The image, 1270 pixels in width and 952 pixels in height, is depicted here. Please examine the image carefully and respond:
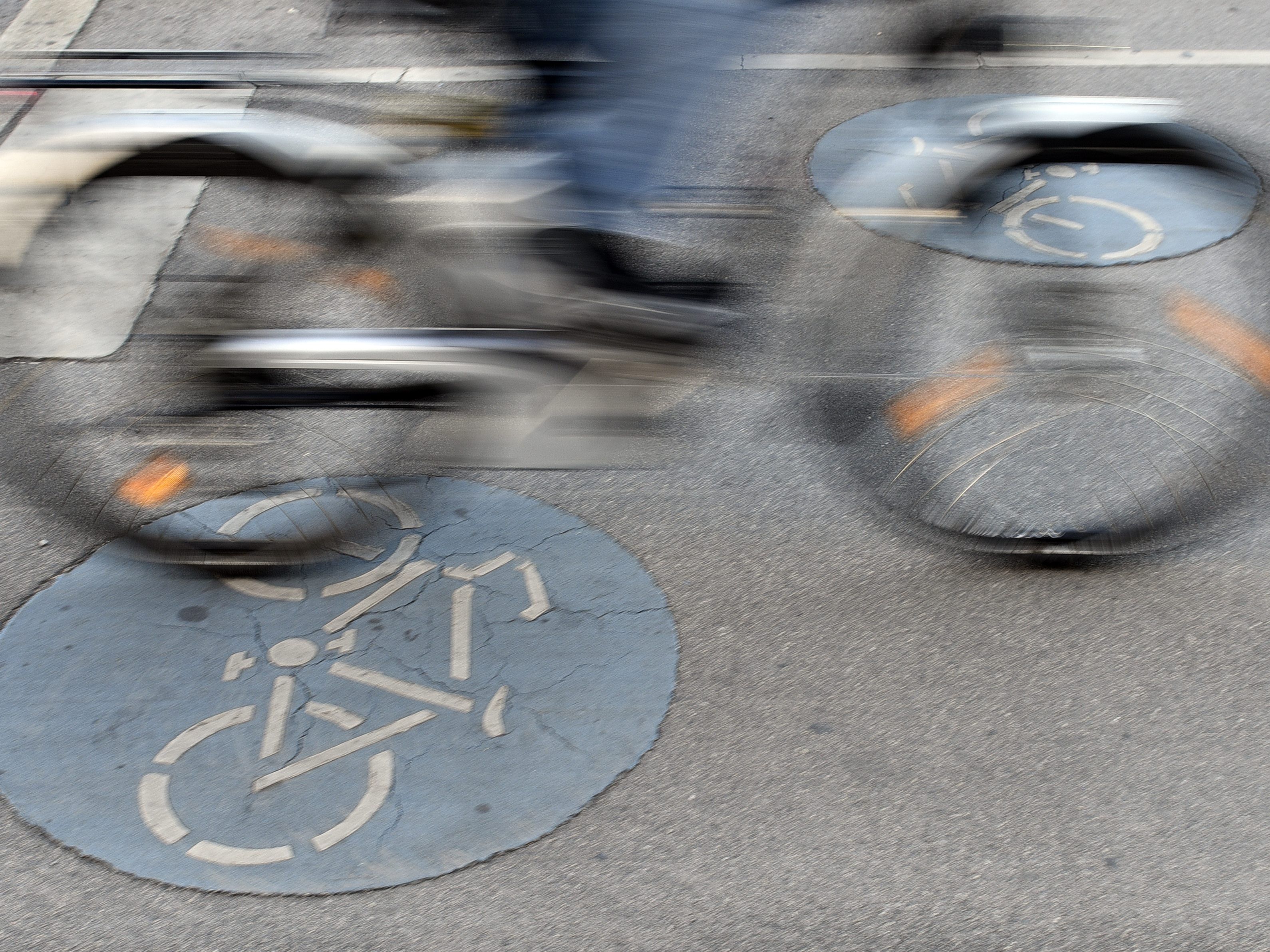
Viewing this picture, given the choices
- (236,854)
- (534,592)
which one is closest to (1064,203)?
(534,592)

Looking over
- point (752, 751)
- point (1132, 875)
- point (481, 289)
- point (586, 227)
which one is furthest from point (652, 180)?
point (1132, 875)

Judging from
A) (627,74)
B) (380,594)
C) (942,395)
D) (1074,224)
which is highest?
(627,74)

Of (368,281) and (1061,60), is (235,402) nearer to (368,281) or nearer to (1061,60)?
(368,281)

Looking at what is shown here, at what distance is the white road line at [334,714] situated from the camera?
312 centimetres

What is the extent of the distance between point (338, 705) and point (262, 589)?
53 centimetres

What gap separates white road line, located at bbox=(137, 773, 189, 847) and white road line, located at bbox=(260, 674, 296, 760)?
0.75 feet

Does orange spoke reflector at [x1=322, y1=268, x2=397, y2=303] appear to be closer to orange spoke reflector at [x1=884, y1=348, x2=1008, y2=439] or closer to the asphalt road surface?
the asphalt road surface

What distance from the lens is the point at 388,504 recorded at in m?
3.79

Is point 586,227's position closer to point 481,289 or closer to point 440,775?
point 481,289

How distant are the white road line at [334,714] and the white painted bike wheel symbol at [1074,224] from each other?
3.16m

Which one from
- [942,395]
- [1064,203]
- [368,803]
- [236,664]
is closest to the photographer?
[368,803]

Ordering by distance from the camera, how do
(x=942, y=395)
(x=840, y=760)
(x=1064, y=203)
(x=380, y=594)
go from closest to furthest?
(x=840, y=760)
(x=380, y=594)
(x=942, y=395)
(x=1064, y=203)

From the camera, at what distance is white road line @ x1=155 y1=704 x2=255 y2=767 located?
305cm

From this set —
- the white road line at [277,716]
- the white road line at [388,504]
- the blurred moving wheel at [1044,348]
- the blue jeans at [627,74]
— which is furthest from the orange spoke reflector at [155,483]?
the blurred moving wheel at [1044,348]
